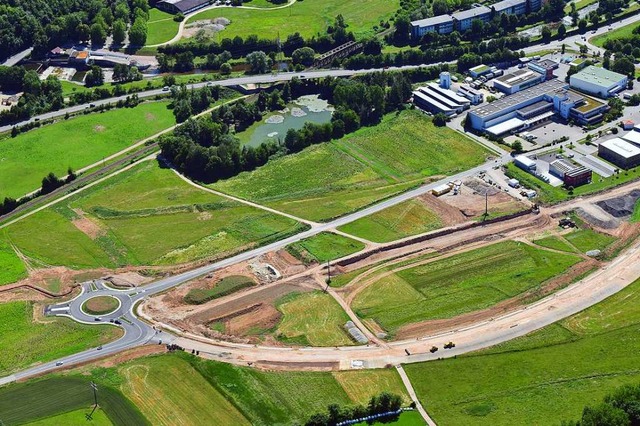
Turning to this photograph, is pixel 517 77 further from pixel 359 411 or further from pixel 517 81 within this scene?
pixel 359 411

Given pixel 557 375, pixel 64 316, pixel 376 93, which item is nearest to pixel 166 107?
pixel 376 93

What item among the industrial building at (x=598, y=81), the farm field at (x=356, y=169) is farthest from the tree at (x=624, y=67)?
the farm field at (x=356, y=169)

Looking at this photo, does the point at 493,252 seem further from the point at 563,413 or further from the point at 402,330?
the point at 563,413

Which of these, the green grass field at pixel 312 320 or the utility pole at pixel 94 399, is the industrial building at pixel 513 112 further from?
the utility pole at pixel 94 399

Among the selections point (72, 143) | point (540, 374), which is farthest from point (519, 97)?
point (72, 143)

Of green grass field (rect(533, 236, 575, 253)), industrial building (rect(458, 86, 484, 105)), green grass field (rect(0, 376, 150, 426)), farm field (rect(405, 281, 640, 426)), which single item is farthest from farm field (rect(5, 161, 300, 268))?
industrial building (rect(458, 86, 484, 105))

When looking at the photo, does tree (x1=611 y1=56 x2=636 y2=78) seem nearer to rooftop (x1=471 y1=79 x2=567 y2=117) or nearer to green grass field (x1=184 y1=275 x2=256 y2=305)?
rooftop (x1=471 y1=79 x2=567 y2=117)
